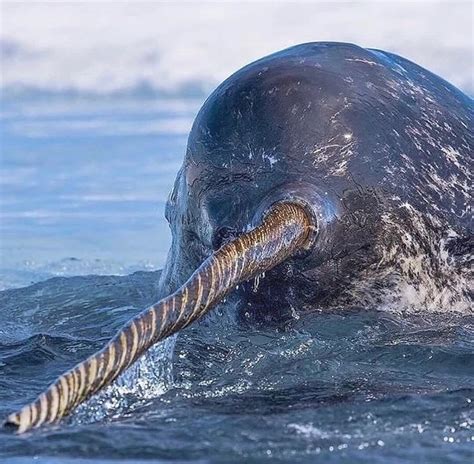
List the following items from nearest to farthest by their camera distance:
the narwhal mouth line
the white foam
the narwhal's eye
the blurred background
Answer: the narwhal mouth line, the narwhal's eye, the blurred background, the white foam

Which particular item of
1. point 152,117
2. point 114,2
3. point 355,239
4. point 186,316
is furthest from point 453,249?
point 114,2

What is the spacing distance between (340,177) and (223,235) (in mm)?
643

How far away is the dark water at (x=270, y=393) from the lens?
542cm

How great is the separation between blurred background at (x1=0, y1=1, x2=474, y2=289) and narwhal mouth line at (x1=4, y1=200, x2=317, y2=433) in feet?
30.2

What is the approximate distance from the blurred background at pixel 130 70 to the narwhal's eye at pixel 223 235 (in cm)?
856

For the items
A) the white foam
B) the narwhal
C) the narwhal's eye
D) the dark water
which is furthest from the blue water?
the white foam

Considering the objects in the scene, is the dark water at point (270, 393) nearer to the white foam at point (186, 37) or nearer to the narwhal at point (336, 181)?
the narwhal at point (336, 181)

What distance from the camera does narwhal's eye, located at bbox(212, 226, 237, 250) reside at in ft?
24.0

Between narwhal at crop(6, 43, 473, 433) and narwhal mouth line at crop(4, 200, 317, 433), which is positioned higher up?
narwhal at crop(6, 43, 473, 433)

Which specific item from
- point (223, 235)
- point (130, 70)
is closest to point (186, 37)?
point (130, 70)

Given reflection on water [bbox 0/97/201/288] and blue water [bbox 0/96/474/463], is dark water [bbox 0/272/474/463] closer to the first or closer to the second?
blue water [bbox 0/96/474/463]

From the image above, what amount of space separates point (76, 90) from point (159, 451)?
21689mm

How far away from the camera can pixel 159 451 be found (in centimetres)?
540


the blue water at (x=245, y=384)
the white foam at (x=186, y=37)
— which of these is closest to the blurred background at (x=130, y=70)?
the white foam at (x=186, y=37)
